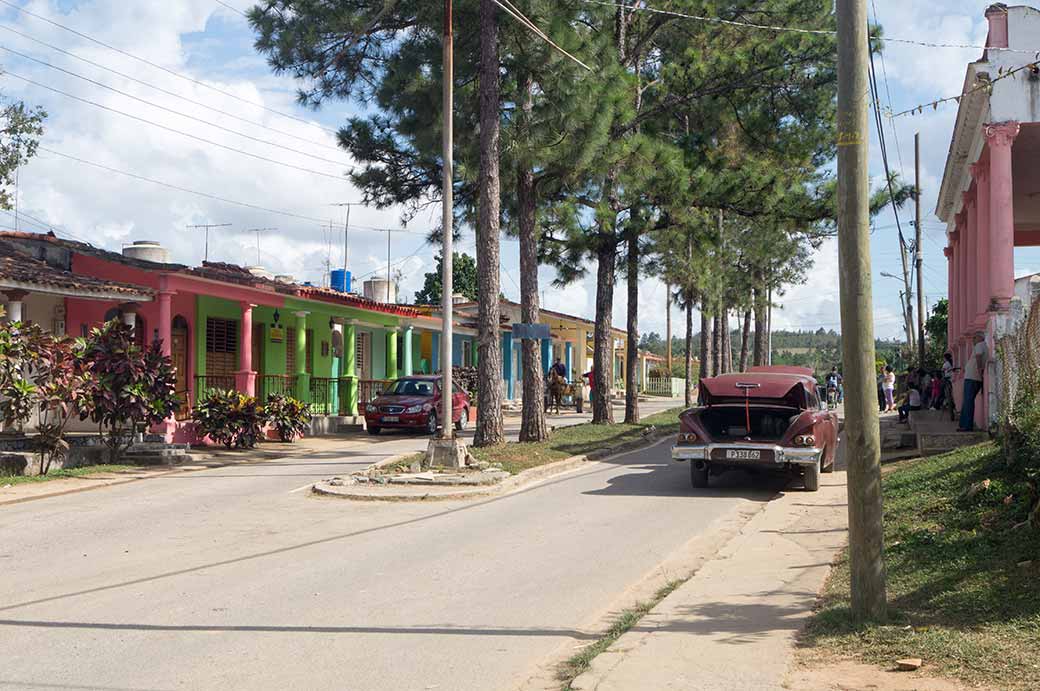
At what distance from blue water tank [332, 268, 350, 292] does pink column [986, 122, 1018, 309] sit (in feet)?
94.6

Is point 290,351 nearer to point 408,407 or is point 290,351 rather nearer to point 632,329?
point 408,407

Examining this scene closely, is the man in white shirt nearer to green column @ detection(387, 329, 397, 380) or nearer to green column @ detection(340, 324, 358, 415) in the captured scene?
green column @ detection(340, 324, 358, 415)

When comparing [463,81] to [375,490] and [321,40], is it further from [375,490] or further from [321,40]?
[375,490]

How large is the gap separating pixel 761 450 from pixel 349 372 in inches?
770

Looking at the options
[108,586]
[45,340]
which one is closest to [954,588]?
[108,586]

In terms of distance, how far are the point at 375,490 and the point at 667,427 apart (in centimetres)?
1636

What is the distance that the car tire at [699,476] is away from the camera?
14812 millimetres

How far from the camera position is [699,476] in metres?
14.9

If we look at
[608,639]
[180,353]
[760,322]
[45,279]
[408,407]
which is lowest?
[608,639]

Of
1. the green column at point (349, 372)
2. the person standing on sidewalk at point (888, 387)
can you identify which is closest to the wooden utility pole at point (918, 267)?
the person standing on sidewalk at point (888, 387)

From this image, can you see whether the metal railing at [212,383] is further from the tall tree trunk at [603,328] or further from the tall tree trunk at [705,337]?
the tall tree trunk at [705,337]

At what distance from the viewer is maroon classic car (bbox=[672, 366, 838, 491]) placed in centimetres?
1409

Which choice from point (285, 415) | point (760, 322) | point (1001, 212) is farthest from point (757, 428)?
point (760, 322)

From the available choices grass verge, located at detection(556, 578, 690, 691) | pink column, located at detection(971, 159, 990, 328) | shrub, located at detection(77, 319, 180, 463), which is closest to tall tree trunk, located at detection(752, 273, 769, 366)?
pink column, located at detection(971, 159, 990, 328)
